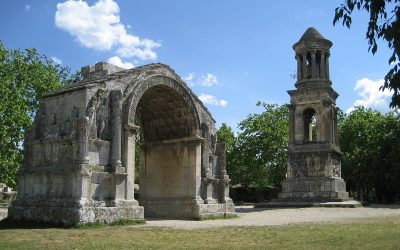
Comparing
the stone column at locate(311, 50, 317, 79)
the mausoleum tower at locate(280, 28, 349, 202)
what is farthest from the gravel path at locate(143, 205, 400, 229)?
the stone column at locate(311, 50, 317, 79)

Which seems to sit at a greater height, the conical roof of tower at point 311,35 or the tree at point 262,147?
the conical roof of tower at point 311,35

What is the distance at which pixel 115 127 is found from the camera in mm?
15703

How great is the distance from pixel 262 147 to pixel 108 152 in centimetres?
2742

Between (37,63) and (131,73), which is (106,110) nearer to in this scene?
(131,73)

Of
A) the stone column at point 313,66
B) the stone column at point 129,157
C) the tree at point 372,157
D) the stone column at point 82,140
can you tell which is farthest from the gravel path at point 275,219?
the tree at point 372,157

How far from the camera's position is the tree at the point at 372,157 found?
36250 millimetres

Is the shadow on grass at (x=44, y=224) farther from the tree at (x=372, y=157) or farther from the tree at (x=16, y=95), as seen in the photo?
the tree at (x=372, y=157)

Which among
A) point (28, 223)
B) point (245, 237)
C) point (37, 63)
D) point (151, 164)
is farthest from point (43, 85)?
point (245, 237)

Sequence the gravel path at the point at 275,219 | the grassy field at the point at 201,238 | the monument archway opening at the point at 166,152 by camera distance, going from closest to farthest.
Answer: the grassy field at the point at 201,238, the gravel path at the point at 275,219, the monument archway opening at the point at 166,152

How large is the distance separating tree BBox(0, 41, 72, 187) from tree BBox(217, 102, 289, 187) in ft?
58.0

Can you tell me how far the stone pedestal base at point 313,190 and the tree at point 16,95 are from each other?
54.0 feet

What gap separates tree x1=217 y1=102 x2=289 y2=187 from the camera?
4106 cm

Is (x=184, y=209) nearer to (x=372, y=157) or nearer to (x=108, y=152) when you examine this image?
(x=108, y=152)

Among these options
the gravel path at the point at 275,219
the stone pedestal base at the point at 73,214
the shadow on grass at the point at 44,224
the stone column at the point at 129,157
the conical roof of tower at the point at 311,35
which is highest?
the conical roof of tower at the point at 311,35
